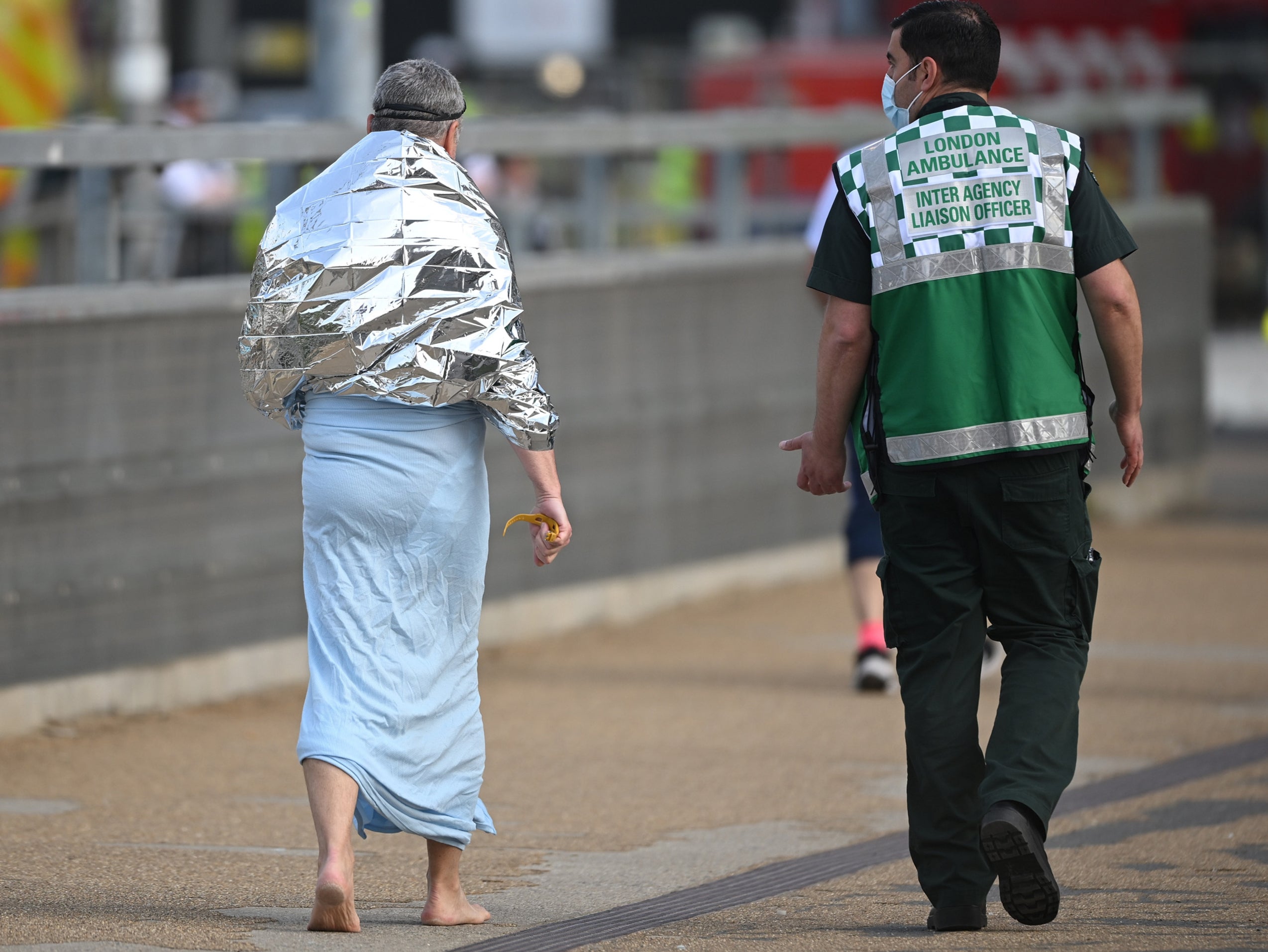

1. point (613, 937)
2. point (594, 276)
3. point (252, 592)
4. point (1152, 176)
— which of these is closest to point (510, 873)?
point (613, 937)

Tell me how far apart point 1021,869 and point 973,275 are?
125 centimetres

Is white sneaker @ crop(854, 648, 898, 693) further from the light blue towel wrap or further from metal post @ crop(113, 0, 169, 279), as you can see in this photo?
the light blue towel wrap

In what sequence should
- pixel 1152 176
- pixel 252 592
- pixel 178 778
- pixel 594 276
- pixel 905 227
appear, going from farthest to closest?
pixel 1152 176 < pixel 594 276 < pixel 252 592 < pixel 178 778 < pixel 905 227

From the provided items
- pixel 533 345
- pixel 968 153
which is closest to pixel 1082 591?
pixel 968 153

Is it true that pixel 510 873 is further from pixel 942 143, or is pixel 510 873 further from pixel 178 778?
pixel 942 143

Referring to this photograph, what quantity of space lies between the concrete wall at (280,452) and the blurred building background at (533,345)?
1cm

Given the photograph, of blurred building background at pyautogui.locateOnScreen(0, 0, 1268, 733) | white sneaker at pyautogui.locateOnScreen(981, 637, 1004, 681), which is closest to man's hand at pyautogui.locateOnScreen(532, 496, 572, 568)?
blurred building background at pyautogui.locateOnScreen(0, 0, 1268, 733)

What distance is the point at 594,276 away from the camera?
1014cm

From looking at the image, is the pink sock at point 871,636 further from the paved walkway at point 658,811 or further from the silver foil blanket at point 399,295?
the silver foil blanket at point 399,295

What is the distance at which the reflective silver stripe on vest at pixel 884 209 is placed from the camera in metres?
5.05

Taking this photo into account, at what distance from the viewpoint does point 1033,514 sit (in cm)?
506

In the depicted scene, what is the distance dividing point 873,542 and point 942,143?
3.73 meters

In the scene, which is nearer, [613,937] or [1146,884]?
[613,937]

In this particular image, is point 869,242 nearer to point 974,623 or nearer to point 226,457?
point 974,623
